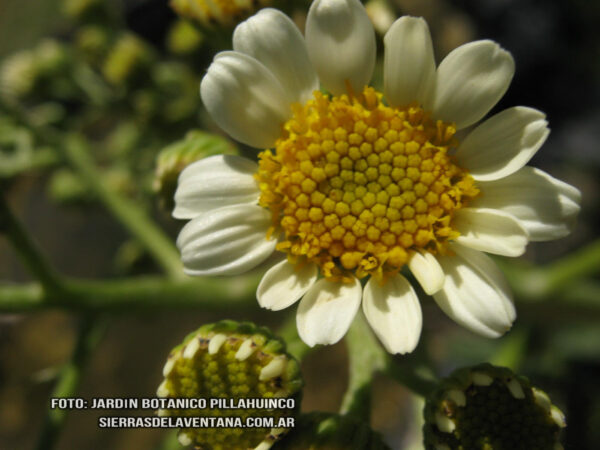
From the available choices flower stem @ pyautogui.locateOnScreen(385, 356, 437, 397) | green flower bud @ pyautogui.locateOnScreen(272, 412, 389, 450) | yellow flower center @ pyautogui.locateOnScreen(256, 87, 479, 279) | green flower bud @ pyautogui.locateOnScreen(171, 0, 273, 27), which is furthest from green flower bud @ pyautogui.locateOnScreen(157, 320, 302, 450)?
green flower bud @ pyautogui.locateOnScreen(171, 0, 273, 27)

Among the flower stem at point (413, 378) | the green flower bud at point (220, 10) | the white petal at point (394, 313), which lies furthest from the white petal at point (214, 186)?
the flower stem at point (413, 378)

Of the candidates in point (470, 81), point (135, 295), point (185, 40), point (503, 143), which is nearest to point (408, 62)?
point (470, 81)

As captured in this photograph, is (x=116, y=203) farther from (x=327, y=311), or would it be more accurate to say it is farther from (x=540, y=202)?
(x=540, y=202)

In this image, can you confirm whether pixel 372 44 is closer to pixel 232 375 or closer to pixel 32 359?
pixel 232 375

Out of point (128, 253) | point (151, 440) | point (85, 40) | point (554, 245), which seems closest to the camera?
point (128, 253)

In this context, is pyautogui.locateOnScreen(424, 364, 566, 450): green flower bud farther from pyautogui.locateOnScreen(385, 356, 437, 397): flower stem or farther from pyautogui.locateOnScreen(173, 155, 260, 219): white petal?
pyautogui.locateOnScreen(173, 155, 260, 219): white petal

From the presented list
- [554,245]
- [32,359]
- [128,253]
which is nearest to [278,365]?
[128,253]

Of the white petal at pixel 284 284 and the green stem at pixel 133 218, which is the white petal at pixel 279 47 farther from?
the green stem at pixel 133 218
